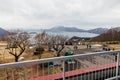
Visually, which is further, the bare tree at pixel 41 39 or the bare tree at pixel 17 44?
the bare tree at pixel 41 39

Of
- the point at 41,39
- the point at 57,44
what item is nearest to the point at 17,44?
the point at 57,44

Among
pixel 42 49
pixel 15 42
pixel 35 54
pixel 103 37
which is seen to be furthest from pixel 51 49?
pixel 103 37

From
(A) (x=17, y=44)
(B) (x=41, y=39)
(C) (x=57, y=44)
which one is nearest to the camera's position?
(A) (x=17, y=44)

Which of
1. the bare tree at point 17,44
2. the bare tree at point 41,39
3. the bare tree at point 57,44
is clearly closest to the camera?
the bare tree at point 17,44

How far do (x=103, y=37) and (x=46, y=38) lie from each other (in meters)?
44.3

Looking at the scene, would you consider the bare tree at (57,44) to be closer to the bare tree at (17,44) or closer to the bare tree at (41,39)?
the bare tree at (41,39)

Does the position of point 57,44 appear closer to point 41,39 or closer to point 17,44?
point 41,39

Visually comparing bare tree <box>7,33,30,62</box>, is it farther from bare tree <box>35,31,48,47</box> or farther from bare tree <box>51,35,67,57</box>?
bare tree <box>51,35,67,57</box>

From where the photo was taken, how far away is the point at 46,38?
49125mm

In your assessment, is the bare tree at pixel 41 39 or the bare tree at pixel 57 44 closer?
the bare tree at pixel 57 44

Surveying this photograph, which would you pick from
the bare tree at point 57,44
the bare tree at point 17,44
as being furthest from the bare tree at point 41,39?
the bare tree at point 17,44

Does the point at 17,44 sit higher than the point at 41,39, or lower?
lower

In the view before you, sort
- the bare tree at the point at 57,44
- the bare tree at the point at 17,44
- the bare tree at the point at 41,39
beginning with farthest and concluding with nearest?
the bare tree at the point at 41,39
the bare tree at the point at 57,44
the bare tree at the point at 17,44

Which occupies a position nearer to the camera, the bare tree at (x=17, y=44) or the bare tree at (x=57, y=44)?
the bare tree at (x=17, y=44)
